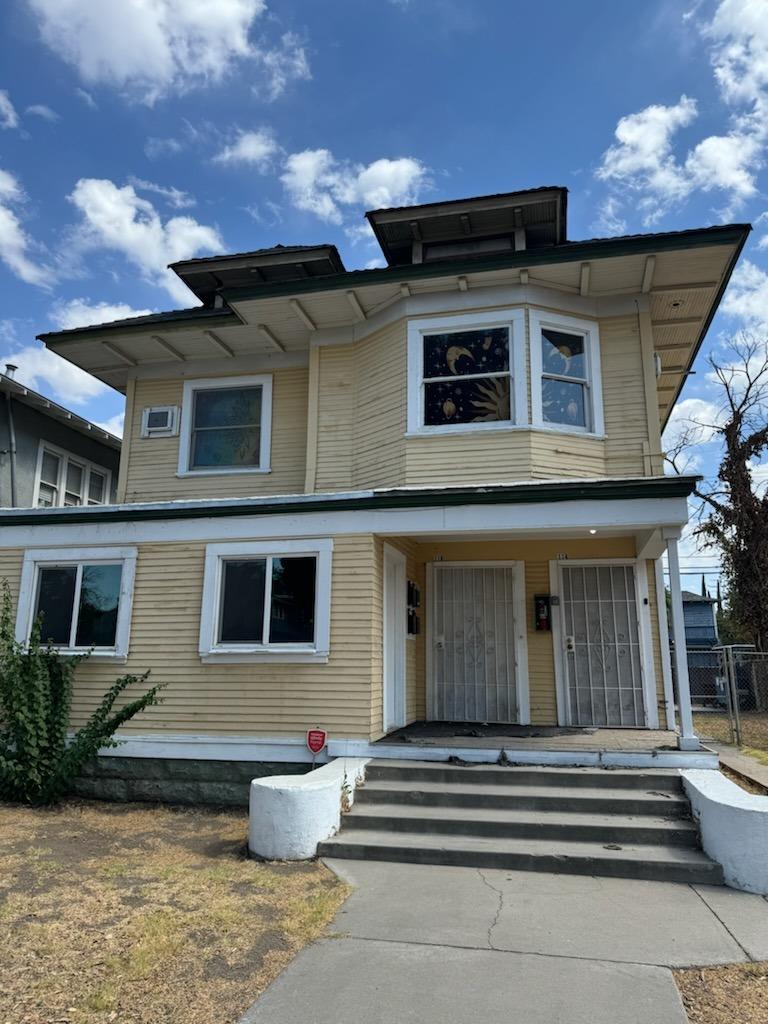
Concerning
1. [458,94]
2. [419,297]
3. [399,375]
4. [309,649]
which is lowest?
[309,649]

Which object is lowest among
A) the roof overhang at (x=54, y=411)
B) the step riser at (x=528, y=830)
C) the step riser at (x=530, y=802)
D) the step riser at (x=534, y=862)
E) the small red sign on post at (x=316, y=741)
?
the step riser at (x=534, y=862)

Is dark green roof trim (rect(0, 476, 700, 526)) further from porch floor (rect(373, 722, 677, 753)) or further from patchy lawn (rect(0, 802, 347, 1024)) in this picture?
patchy lawn (rect(0, 802, 347, 1024))

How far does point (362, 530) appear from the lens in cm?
799

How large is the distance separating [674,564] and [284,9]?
29.0ft

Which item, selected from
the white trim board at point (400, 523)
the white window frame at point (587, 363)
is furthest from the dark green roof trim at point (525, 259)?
the white trim board at point (400, 523)

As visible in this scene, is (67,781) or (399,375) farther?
(399,375)

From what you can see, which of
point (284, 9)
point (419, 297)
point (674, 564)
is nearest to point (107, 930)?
point (674, 564)

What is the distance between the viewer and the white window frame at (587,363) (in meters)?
8.73

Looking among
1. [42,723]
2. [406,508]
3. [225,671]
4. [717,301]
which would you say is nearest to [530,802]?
[406,508]

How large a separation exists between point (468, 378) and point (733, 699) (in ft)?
21.7

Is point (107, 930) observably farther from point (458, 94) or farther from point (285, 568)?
point (458, 94)

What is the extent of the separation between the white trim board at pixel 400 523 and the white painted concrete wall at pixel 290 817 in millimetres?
2986

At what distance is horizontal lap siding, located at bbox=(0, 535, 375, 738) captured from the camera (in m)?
7.71

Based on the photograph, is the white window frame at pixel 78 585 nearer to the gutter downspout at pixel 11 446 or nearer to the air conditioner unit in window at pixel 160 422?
the air conditioner unit in window at pixel 160 422
